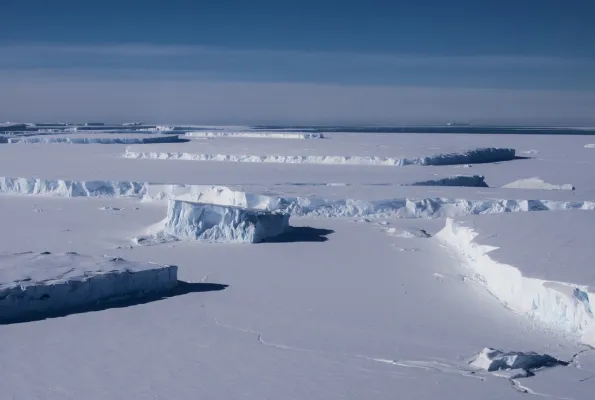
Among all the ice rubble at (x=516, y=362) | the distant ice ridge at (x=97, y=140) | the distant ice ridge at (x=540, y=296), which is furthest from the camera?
the distant ice ridge at (x=97, y=140)

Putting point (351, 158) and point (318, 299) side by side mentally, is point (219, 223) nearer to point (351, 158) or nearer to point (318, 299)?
point (318, 299)

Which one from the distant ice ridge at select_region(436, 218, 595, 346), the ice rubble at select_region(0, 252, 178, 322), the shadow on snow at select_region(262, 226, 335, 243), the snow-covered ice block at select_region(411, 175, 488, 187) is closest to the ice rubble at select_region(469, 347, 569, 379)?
the distant ice ridge at select_region(436, 218, 595, 346)

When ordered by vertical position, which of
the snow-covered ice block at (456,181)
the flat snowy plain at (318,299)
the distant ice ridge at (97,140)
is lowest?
the flat snowy plain at (318,299)

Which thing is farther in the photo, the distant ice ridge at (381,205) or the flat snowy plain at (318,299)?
the distant ice ridge at (381,205)

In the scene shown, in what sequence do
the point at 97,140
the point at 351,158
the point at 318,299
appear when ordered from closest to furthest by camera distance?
the point at 318,299 → the point at 351,158 → the point at 97,140

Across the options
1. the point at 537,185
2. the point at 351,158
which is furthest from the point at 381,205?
the point at 351,158

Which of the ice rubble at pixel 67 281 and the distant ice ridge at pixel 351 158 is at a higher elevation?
the distant ice ridge at pixel 351 158

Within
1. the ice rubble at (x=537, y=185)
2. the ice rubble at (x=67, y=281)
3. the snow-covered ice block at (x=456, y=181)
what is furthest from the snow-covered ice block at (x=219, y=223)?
the ice rubble at (x=537, y=185)

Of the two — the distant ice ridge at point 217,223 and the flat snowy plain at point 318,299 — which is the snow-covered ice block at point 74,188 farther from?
the distant ice ridge at point 217,223

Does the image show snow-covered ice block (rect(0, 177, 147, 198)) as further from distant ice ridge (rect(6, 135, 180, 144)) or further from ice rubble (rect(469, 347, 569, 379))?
distant ice ridge (rect(6, 135, 180, 144))
